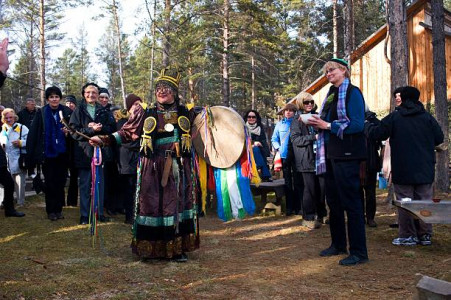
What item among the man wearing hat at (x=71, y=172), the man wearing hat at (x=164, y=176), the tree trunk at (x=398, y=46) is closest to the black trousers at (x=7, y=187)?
the man wearing hat at (x=71, y=172)

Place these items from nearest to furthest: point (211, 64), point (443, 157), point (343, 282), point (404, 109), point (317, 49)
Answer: point (343, 282), point (404, 109), point (443, 157), point (317, 49), point (211, 64)

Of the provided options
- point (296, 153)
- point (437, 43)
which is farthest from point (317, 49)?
point (296, 153)

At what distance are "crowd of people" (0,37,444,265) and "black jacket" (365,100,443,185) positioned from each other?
0.01 m

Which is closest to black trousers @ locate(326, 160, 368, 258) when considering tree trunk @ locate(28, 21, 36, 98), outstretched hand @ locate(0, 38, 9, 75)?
outstretched hand @ locate(0, 38, 9, 75)

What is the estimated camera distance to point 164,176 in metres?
4.75

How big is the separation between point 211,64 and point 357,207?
1333 inches

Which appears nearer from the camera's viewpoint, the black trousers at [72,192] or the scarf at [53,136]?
the scarf at [53,136]

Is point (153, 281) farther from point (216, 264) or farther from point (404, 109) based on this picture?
point (404, 109)

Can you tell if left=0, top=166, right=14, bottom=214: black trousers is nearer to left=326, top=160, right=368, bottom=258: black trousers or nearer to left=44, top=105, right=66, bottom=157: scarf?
left=44, top=105, right=66, bottom=157: scarf

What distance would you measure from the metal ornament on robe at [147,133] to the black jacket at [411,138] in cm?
244

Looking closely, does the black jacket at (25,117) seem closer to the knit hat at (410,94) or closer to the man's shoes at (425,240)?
the knit hat at (410,94)

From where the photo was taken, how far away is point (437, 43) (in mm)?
10984

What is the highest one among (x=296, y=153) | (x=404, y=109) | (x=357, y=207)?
(x=404, y=109)

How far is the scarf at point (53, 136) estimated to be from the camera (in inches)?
272
